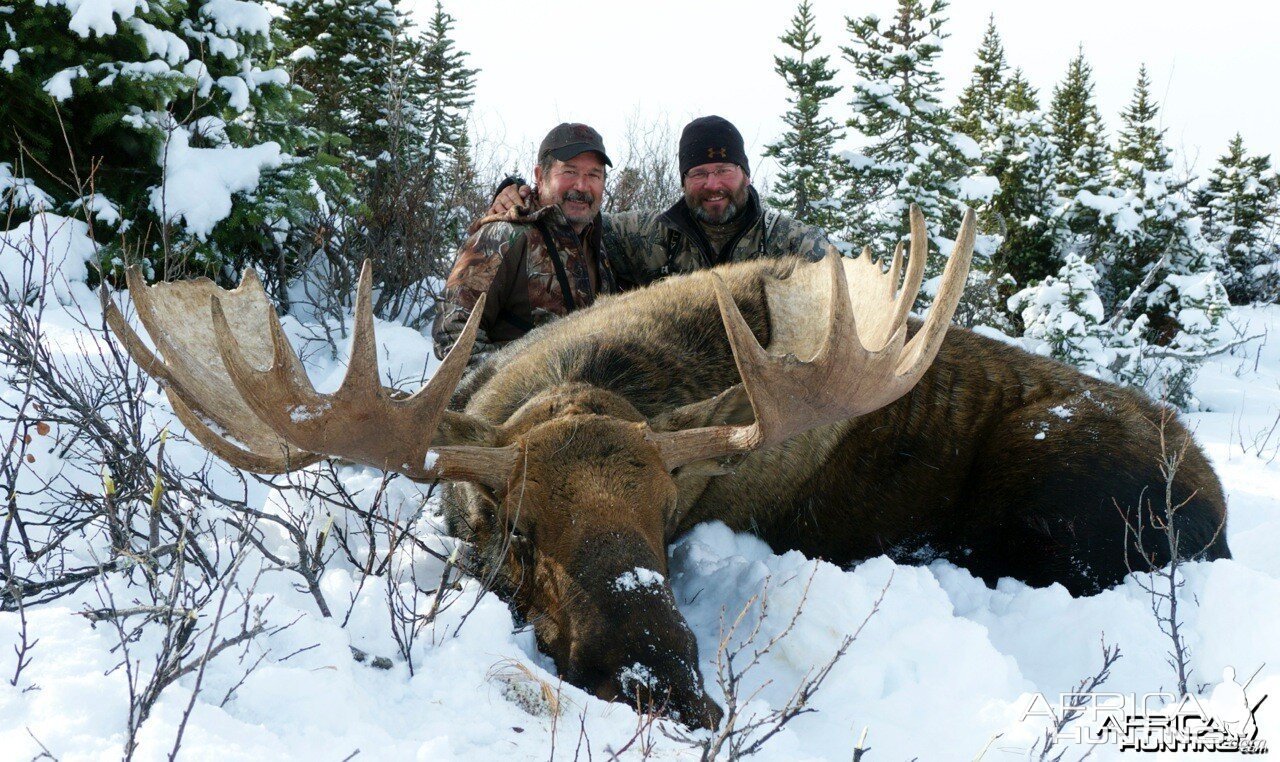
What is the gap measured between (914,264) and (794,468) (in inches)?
55.1

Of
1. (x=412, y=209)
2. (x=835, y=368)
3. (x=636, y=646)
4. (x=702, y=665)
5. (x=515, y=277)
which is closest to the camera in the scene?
(x=636, y=646)

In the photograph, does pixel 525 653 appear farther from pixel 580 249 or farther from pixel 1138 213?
pixel 1138 213

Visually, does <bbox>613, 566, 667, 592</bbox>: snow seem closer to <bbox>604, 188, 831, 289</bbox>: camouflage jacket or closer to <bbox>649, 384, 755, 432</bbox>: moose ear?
<bbox>649, 384, 755, 432</bbox>: moose ear

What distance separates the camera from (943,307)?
129 inches

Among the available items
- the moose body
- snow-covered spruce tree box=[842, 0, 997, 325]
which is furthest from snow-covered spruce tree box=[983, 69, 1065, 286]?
the moose body

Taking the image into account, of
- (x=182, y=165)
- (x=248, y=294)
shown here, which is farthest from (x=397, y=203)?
(x=248, y=294)

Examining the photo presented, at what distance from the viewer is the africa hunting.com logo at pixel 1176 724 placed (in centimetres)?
233

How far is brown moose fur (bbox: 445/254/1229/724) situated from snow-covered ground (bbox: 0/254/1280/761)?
261mm

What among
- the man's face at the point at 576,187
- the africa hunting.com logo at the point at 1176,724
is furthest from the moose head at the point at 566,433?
the man's face at the point at 576,187

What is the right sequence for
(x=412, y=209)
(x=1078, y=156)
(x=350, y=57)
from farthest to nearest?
(x=1078, y=156) < (x=350, y=57) < (x=412, y=209)

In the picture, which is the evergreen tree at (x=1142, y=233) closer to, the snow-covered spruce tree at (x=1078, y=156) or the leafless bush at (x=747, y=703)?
the snow-covered spruce tree at (x=1078, y=156)

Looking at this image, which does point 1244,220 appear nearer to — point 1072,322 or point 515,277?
point 1072,322

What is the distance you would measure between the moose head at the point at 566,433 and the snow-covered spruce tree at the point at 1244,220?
2402cm

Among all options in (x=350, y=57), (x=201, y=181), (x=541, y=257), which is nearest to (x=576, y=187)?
(x=541, y=257)
